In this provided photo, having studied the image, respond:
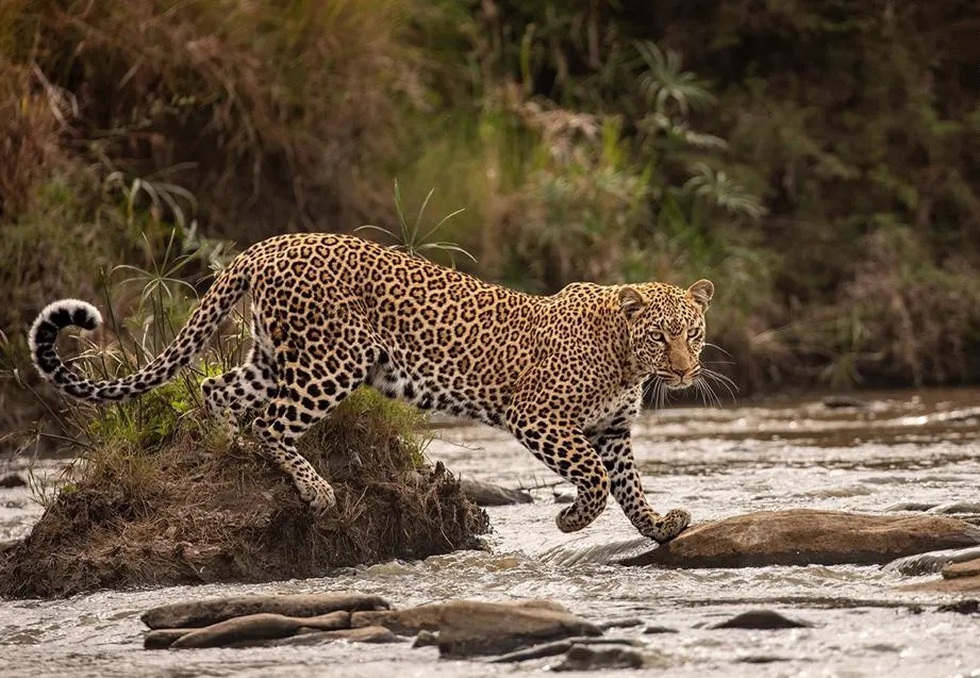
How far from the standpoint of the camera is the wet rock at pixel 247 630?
6824 mm

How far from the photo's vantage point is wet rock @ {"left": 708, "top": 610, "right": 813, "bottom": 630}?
6738 millimetres

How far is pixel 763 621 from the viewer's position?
6.75 m

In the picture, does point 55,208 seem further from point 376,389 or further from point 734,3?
point 734,3

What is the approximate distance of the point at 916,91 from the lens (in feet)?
64.7

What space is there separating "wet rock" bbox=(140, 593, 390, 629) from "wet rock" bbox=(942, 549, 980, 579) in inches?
84.3

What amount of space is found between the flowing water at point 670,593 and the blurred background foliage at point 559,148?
3604mm

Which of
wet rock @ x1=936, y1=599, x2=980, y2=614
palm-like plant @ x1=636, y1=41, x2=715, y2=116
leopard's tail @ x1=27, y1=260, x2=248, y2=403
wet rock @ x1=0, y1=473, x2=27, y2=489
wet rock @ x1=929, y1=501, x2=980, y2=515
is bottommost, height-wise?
wet rock @ x1=936, y1=599, x2=980, y2=614

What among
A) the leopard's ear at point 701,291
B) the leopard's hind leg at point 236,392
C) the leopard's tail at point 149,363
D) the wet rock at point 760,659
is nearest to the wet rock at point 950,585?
the wet rock at point 760,659

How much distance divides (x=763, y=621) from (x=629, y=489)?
2.16 metres

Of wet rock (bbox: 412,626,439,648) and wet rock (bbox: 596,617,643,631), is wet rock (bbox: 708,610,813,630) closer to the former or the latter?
wet rock (bbox: 596,617,643,631)

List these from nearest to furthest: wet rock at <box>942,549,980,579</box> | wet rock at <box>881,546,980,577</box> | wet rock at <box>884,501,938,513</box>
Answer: wet rock at <box>942,549,980,579</box>, wet rock at <box>881,546,980,577</box>, wet rock at <box>884,501,938,513</box>

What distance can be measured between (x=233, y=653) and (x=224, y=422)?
2.29 m

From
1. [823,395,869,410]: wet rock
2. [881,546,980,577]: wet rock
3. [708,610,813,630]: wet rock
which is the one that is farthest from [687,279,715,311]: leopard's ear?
[823,395,869,410]: wet rock

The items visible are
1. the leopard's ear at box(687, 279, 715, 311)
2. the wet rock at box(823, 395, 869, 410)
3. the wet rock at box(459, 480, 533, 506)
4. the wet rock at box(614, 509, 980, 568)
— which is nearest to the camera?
the wet rock at box(614, 509, 980, 568)
